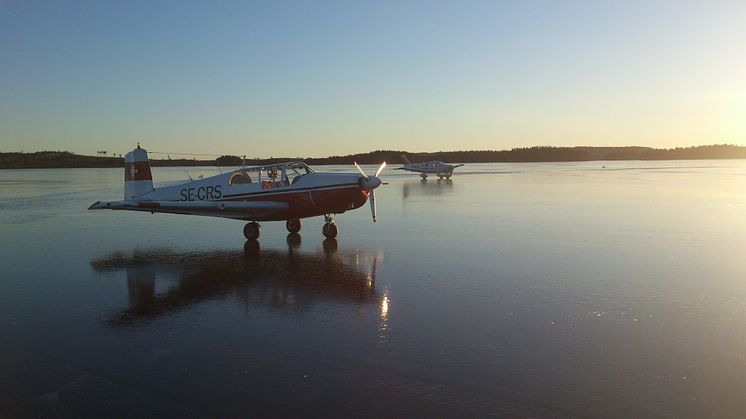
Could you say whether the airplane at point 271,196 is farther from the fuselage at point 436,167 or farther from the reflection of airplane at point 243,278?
the fuselage at point 436,167

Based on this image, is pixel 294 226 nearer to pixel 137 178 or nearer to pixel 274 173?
pixel 274 173

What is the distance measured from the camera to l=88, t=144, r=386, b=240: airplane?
13.0 m

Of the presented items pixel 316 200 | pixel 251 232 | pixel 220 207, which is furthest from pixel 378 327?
pixel 220 207

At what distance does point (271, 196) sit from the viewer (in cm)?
1347

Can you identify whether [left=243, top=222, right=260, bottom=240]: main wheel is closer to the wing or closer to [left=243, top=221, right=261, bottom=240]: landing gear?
[left=243, top=221, right=261, bottom=240]: landing gear

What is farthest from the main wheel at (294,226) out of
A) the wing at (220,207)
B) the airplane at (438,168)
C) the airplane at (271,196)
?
the airplane at (438,168)

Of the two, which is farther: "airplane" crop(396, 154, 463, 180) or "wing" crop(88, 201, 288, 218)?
"airplane" crop(396, 154, 463, 180)

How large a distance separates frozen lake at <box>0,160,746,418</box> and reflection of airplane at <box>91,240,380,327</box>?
6cm

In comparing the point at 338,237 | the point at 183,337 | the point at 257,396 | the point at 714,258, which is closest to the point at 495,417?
the point at 257,396

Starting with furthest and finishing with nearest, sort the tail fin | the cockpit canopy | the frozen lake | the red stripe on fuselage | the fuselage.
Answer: the fuselage, the tail fin, the cockpit canopy, the red stripe on fuselage, the frozen lake

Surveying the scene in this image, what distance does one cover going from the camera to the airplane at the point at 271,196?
13.0 m

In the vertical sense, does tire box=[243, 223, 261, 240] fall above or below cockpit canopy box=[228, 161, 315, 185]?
below

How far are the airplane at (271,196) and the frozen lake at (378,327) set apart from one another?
96 centimetres

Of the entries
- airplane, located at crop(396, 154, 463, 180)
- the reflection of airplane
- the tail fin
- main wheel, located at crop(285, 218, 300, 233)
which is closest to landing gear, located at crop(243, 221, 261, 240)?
main wheel, located at crop(285, 218, 300, 233)
